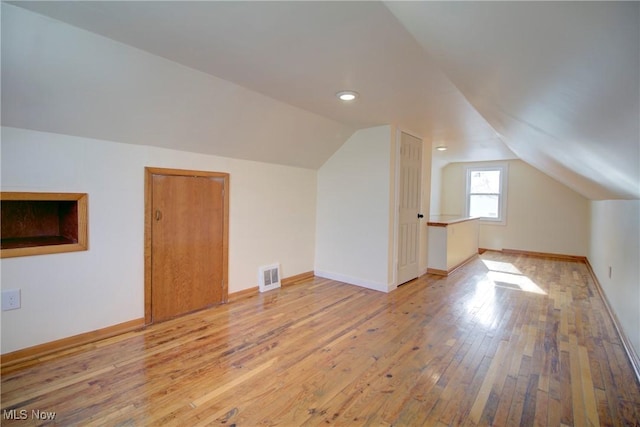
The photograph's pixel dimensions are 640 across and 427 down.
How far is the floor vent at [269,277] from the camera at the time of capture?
3.70 metres

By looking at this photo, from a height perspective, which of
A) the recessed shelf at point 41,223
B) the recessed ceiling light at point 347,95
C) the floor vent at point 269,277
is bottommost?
the floor vent at point 269,277

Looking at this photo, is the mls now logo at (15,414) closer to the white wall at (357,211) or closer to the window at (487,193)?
the white wall at (357,211)

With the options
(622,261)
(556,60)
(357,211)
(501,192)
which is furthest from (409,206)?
(501,192)

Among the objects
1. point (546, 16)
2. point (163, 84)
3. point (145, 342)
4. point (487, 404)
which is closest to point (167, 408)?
point (145, 342)

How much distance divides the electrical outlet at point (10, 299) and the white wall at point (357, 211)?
3163mm

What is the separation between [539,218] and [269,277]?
19.3 ft

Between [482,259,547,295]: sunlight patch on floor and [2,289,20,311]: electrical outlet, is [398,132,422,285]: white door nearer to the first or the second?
[482,259,547,295]: sunlight patch on floor

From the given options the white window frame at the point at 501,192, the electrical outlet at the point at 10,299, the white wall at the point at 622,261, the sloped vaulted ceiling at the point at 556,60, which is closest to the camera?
the sloped vaulted ceiling at the point at 556,60

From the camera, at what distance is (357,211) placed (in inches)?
160

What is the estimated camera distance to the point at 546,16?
0.83 meters

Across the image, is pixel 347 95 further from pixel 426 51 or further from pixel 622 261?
pixel 622 261

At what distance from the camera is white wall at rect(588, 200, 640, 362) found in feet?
7.96

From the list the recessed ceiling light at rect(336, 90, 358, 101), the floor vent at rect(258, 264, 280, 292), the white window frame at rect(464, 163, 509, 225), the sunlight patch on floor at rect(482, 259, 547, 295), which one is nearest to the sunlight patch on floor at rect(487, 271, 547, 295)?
the sunlight patch on floor at rect(482, 259, 547, 295)

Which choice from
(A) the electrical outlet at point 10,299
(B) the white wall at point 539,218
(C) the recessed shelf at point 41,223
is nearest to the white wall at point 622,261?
(B) the white wall at point 539,218
